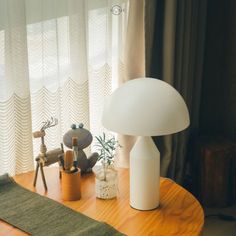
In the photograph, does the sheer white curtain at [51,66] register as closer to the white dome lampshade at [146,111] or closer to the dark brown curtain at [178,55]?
the dark brown curtain at [178,55]

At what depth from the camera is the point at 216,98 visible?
2773mm

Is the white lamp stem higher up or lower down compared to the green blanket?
higher up

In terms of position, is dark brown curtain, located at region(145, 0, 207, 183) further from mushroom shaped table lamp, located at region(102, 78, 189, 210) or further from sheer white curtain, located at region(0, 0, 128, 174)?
mushroom shaped table lamp, located at region(102, 78, 189, 210)

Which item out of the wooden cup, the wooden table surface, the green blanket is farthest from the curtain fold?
the wooden cup

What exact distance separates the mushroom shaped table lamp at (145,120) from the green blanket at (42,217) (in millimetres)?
204

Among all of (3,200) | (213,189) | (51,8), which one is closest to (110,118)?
(3,200)

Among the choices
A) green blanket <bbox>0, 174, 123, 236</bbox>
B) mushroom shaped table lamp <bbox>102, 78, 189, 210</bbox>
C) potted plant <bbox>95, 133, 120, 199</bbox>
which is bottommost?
green blanket <bbox>0, 174, 123, 236</bbox>

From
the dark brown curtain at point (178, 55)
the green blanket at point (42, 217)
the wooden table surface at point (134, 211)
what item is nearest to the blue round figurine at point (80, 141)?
the wooden table surface at point (134, 211)

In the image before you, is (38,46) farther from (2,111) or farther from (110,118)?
(110,118)

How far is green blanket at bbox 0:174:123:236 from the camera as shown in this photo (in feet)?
3.86

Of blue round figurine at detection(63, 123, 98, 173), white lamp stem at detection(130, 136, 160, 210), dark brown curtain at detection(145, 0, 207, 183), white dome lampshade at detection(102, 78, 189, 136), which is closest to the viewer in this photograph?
white dome lampshade at detection(102, 78, 189, 136)

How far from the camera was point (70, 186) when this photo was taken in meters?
1.38

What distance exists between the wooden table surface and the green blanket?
0.12 feet

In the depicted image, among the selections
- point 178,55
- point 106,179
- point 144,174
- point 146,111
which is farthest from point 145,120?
point 178,55
